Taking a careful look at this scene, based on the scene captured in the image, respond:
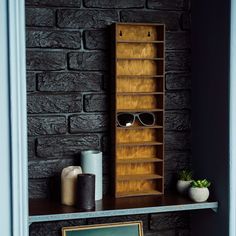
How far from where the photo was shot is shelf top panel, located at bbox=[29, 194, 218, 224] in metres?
1.47

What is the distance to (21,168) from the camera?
4.35 ft

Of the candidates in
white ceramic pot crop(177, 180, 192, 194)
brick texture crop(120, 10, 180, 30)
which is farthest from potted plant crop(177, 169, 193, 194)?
brick texture crop(120, 10, 180, 30)

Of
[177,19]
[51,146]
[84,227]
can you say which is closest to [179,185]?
[84,227]

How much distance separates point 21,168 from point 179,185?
61cm

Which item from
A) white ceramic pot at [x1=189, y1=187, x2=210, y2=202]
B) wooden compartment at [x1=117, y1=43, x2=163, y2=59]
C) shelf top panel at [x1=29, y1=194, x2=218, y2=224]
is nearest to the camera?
shelf top panel at [x1=29, y1=194, x2=218, y2=224]

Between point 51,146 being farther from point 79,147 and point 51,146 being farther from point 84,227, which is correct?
point 84,227

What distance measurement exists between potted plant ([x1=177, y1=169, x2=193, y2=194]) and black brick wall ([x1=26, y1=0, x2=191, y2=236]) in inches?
7.9

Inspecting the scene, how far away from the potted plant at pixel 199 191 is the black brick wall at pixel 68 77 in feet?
0.87

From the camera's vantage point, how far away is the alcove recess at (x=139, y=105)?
5.51ft

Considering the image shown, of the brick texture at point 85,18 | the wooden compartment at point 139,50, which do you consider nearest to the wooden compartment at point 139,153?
the wooden compartment at point 139,50

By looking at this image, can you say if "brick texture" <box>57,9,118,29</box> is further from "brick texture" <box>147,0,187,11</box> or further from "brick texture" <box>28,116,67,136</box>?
"brick texture" <box>28,116,67,136</box>

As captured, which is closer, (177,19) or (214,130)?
(214,130)

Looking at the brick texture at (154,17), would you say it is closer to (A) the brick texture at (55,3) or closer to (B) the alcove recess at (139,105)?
(B) the alcove recess at (139,105)

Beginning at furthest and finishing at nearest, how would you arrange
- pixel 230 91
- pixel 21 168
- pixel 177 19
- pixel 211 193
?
1. pixel 177 19
2. pixel 211 193
3. pixel 230 91
4. pixel 21 168
